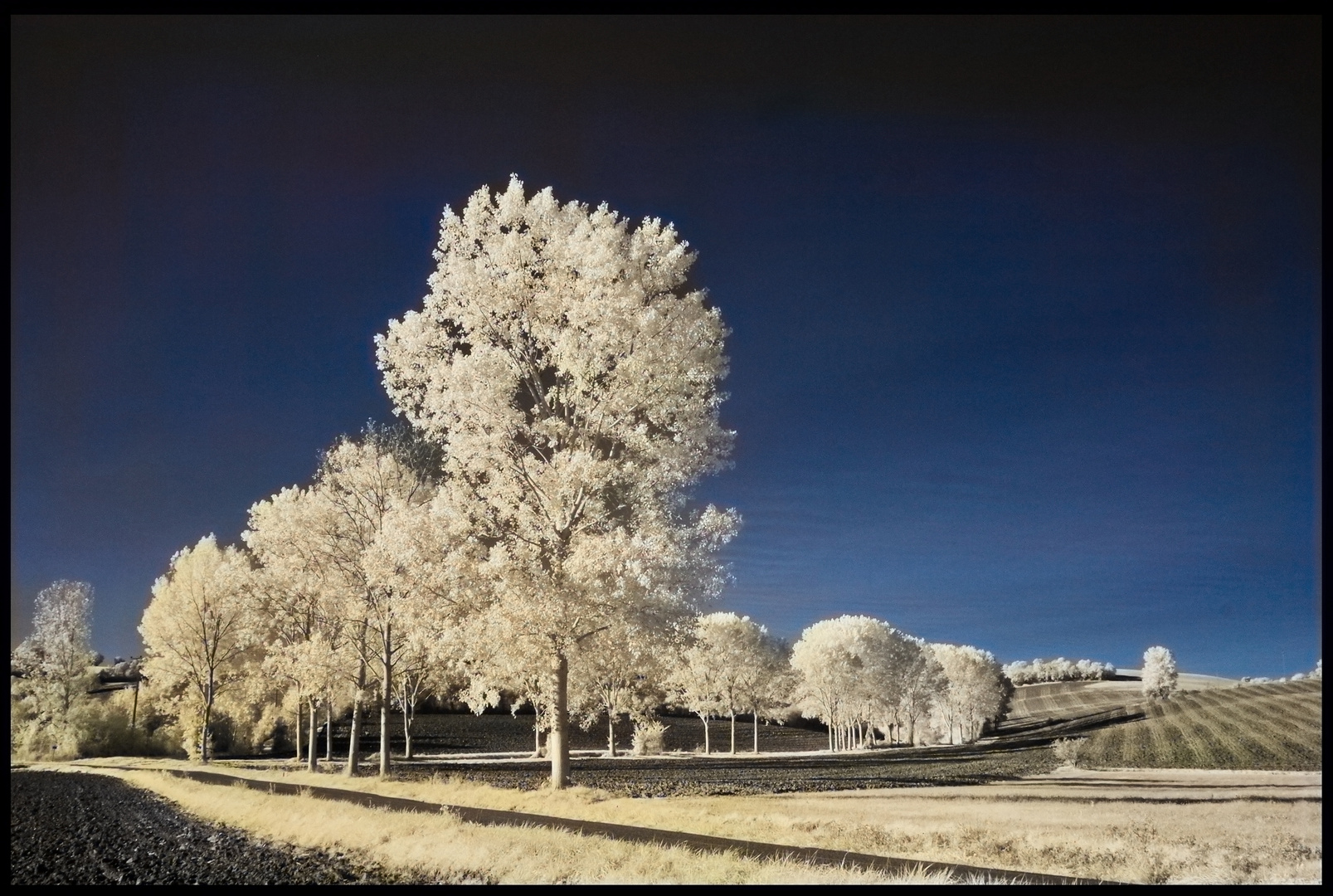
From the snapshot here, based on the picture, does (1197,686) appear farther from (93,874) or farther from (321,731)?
(321,731)

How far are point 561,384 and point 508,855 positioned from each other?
4120 millimetres

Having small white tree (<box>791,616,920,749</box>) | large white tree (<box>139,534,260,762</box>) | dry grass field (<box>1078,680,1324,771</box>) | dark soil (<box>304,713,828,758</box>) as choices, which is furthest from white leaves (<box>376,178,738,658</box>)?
dry grass field (<box>1078,680,1324,771</box>)

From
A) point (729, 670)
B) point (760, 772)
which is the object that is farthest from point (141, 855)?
point (760, 772)

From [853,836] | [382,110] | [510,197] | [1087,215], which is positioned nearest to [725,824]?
[853,836]

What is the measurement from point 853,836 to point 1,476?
7.75 meters

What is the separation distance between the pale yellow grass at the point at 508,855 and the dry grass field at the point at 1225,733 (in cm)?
431

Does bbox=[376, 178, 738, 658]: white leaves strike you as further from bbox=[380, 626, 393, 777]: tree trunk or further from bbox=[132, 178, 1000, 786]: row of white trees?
bbox=[380, 626, 393, 777]: tree trunk

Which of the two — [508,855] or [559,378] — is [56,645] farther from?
[559,378]

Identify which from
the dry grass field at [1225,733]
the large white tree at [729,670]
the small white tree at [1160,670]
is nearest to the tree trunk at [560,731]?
the large white tree at [729,670]

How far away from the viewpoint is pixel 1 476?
7.54 metres

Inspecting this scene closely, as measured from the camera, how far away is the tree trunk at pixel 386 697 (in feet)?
33.4

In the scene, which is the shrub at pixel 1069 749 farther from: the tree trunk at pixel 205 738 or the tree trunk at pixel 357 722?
the tree trunk at pixel 205 738

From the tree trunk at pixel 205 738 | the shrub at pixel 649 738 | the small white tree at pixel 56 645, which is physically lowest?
the tree trunk at pixel 205 738

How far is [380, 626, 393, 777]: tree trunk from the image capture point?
1020cm
